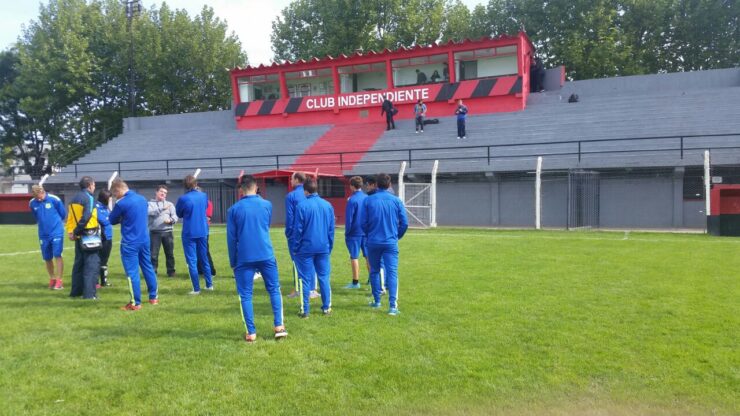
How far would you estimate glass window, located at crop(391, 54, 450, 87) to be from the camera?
100ft

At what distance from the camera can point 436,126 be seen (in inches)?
1125

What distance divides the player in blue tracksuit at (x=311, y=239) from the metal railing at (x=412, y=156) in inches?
619

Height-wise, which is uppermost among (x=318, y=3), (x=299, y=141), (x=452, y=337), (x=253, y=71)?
(x=318, y=3)

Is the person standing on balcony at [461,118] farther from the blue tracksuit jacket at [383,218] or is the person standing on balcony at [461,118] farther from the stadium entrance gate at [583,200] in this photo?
the blue tracksuit jacket at [383,218]

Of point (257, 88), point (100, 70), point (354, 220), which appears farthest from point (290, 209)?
point (100, 70)

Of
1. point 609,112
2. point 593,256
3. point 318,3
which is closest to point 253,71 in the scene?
point 318,3

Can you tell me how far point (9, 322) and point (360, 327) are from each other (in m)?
4.42

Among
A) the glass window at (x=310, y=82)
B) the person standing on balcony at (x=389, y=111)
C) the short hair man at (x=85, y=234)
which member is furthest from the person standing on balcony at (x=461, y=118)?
the short hair man at (x=85, y=234)

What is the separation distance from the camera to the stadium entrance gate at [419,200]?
21.2 meters

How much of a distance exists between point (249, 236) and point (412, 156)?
19.8 meters

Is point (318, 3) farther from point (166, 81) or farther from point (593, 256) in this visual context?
point (593, 256)

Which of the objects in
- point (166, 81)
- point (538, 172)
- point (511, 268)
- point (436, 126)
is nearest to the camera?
point (511, 268)

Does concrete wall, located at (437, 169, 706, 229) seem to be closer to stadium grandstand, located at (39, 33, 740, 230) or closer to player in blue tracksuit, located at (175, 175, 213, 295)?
stadium grandstand, located at (39, 33, 740, 230)

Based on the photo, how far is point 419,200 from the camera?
22.1 meters
